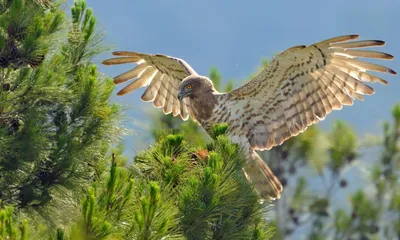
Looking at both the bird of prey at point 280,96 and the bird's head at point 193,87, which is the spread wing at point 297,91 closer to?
the bird of prey at point 280,96

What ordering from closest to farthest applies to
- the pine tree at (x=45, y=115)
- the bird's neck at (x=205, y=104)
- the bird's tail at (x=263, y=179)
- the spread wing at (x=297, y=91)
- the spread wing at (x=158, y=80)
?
the pine tree at (x=45, y=115) → the spread wing at (x=297, y=91) → the bird's tail at (x=263, y=179) → the bird's neck at (x=205, y=104) → the spread wing at (x=158, y=80)

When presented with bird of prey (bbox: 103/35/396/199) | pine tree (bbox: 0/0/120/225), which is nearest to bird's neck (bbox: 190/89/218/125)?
bird of prey (bbox: 103/35/396/199)

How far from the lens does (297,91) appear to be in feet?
31.6

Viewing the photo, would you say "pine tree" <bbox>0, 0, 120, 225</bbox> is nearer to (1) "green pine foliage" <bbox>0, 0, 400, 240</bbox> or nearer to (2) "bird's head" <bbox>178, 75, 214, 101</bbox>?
(1) "green pine foliage" <bbox>0, 0, 400, 240</bbox>

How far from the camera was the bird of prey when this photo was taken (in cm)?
920

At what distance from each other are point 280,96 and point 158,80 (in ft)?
4.93

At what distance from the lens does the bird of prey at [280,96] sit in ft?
30.2

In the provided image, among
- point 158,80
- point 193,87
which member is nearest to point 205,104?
point 193,87

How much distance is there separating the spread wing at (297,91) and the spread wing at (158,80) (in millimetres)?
1035

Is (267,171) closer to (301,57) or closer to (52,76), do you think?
(301,57)

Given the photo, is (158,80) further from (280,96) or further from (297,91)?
(297,91)

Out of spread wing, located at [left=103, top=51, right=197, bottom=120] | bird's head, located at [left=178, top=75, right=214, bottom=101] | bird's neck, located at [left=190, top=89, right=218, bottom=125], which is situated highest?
spread wing, located at [left=103, top=51, right=197, bottom=120]

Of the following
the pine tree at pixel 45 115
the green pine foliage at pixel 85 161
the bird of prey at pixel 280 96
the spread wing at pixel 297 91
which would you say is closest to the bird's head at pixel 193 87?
the bird of prey at pixel 280 96

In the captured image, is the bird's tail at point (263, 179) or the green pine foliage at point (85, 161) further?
the bird's tail at point (263, 179)
